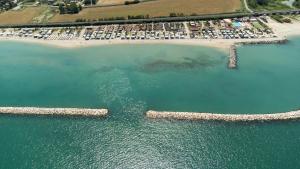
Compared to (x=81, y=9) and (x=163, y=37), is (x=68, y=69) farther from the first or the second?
(x=81, y=9)

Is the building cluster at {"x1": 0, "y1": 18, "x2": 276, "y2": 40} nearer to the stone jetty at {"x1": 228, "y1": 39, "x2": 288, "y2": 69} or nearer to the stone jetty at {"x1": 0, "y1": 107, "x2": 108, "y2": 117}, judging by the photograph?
the stone jetty at {"x1": 228, "y1": 39, "x2": 288, "y2": 69}

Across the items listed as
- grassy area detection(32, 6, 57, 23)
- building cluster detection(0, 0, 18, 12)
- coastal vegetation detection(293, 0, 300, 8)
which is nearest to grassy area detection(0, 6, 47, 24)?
grassy area detection(32, 6, 57, 23)

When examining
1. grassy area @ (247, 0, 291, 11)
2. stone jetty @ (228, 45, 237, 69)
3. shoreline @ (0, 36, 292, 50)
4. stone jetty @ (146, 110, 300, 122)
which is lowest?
stone jetty @ (146, 110, 300, 122)

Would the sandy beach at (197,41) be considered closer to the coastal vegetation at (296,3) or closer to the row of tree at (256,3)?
the coastal vegetation at (296,3)

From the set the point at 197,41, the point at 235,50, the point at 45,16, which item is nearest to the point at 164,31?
the point at 197,41

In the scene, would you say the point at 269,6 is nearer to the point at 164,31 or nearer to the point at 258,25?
the point at 258,25
